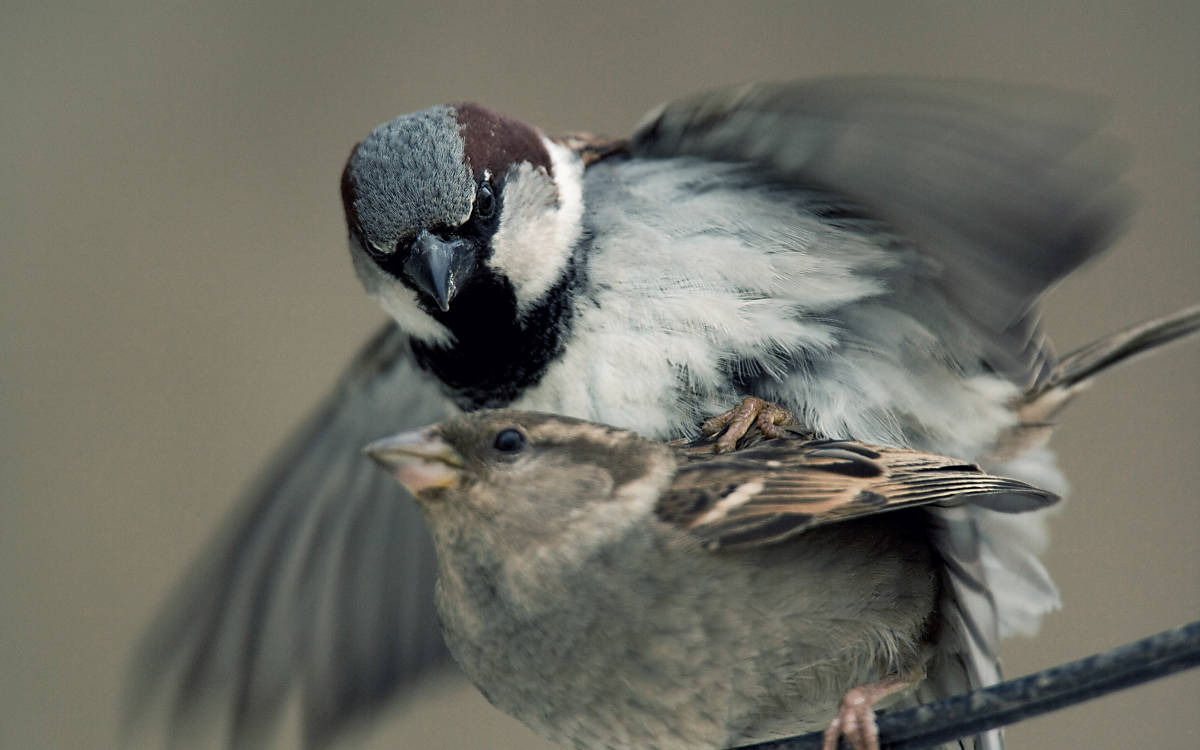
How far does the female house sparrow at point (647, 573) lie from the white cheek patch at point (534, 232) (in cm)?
40

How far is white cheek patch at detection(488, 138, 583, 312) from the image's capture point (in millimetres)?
1611

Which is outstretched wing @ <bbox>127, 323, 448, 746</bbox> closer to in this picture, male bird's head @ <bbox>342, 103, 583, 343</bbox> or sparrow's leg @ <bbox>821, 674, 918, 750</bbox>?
male bird's head @ <bbox>342, 103, 583, 343</bbox>

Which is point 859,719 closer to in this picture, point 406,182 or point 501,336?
point 501,336

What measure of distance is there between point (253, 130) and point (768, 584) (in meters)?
2.09

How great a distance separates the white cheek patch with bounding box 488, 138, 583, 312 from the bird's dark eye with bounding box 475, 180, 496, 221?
2cm

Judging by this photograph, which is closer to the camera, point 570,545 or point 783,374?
point 570,545

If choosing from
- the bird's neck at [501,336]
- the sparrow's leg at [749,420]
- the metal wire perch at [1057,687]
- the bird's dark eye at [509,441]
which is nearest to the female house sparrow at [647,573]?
the bird's dark eye at [509,441]

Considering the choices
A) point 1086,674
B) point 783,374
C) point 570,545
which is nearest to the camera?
point 1086,674

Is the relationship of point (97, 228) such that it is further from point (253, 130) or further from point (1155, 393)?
point (1155, 393)

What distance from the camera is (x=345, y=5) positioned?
3072 millimetres

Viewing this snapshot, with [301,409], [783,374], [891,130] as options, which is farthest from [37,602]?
[891,130]

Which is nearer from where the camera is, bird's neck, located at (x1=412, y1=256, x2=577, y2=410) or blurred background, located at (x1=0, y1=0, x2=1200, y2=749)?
bird's neck, located at (x1=412, y1=256, x2=577, y2=410)

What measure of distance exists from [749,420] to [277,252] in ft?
5.47

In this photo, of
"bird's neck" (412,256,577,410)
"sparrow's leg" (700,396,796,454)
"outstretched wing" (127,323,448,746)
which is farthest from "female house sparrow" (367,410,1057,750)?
"outstretched wing" (127,323,448,746)
